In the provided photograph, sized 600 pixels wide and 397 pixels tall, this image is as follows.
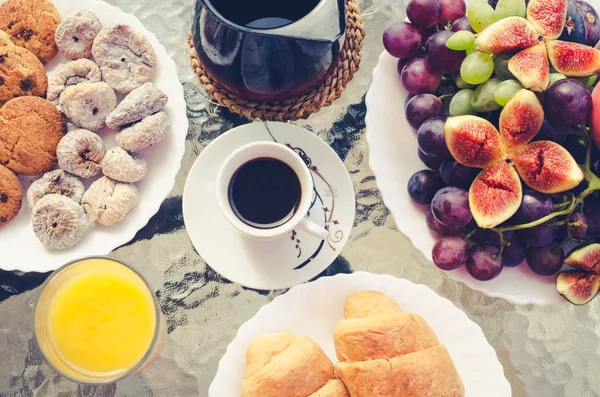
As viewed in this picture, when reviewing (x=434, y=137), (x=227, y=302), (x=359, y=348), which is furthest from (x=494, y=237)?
(x=227, y=302)

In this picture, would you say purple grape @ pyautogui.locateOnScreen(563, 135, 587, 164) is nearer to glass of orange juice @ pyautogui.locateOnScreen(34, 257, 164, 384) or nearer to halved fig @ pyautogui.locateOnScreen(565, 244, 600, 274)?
halved fig @ pyautogui.locateOnScreen(565, 244, 600, 274)

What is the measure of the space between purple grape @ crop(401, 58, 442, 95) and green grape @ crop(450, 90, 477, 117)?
58mm

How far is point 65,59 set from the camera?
3.98ft

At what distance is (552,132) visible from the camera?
3.34ft

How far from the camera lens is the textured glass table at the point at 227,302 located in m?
1.27

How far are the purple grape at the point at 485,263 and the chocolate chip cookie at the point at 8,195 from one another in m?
0.93

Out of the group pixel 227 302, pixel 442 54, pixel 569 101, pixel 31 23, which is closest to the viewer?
pixel 569 101

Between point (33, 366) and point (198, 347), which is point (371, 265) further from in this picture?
point (33, 366)

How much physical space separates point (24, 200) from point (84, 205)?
0.46ft

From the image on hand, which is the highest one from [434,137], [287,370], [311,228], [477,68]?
[477,68]

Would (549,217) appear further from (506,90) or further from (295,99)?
(295,99)

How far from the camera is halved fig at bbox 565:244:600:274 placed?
1.06 m

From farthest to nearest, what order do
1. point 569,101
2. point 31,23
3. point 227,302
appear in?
point 227,302 < point 31,23 < point 569,101

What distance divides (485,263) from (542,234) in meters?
0.12
